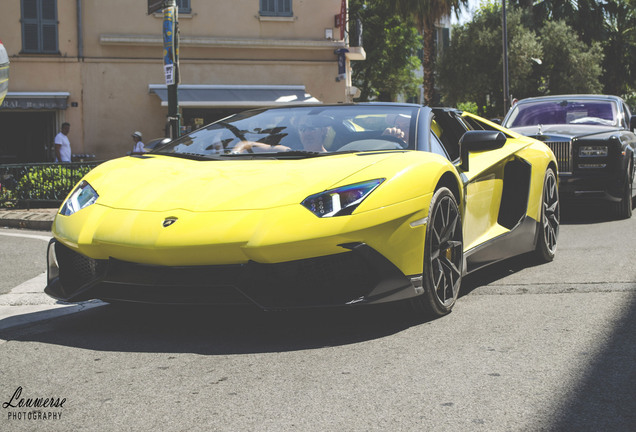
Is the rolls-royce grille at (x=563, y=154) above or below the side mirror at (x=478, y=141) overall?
below

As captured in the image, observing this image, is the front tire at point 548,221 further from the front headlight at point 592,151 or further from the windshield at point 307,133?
the front headlight at point 592,151

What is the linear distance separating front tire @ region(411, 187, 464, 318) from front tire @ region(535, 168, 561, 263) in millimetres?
1748

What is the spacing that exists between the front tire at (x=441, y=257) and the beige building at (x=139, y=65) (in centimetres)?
1829

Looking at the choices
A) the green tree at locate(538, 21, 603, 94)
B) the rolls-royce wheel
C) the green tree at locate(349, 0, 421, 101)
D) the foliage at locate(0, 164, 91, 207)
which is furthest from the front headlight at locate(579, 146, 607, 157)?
the green tree at locate(349, 0, 421, 101)

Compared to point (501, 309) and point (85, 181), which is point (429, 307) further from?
point (85, 181)

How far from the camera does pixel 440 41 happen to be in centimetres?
5744

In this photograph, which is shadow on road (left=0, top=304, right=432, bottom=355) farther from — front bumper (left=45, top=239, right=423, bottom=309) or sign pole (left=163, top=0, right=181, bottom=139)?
sign pole (left=163, top=0, right=181, bottom=139)

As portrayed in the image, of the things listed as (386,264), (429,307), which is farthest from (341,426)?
(429,307)

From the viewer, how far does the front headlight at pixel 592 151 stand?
413 inches

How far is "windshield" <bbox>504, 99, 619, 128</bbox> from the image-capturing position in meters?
11.5

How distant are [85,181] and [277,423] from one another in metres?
2.39

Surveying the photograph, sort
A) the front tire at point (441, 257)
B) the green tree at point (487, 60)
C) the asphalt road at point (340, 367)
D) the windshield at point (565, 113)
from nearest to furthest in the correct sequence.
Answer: the asphalt road at point (340, 367), the front tire at point (441, 257), the windshield at point (565, 113), the green tree at point (487, 60)

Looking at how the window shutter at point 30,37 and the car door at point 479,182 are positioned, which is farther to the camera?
the window shutter at point 30,37

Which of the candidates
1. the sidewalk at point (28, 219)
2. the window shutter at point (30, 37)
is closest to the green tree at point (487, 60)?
the window shutter at point (30, 37)
